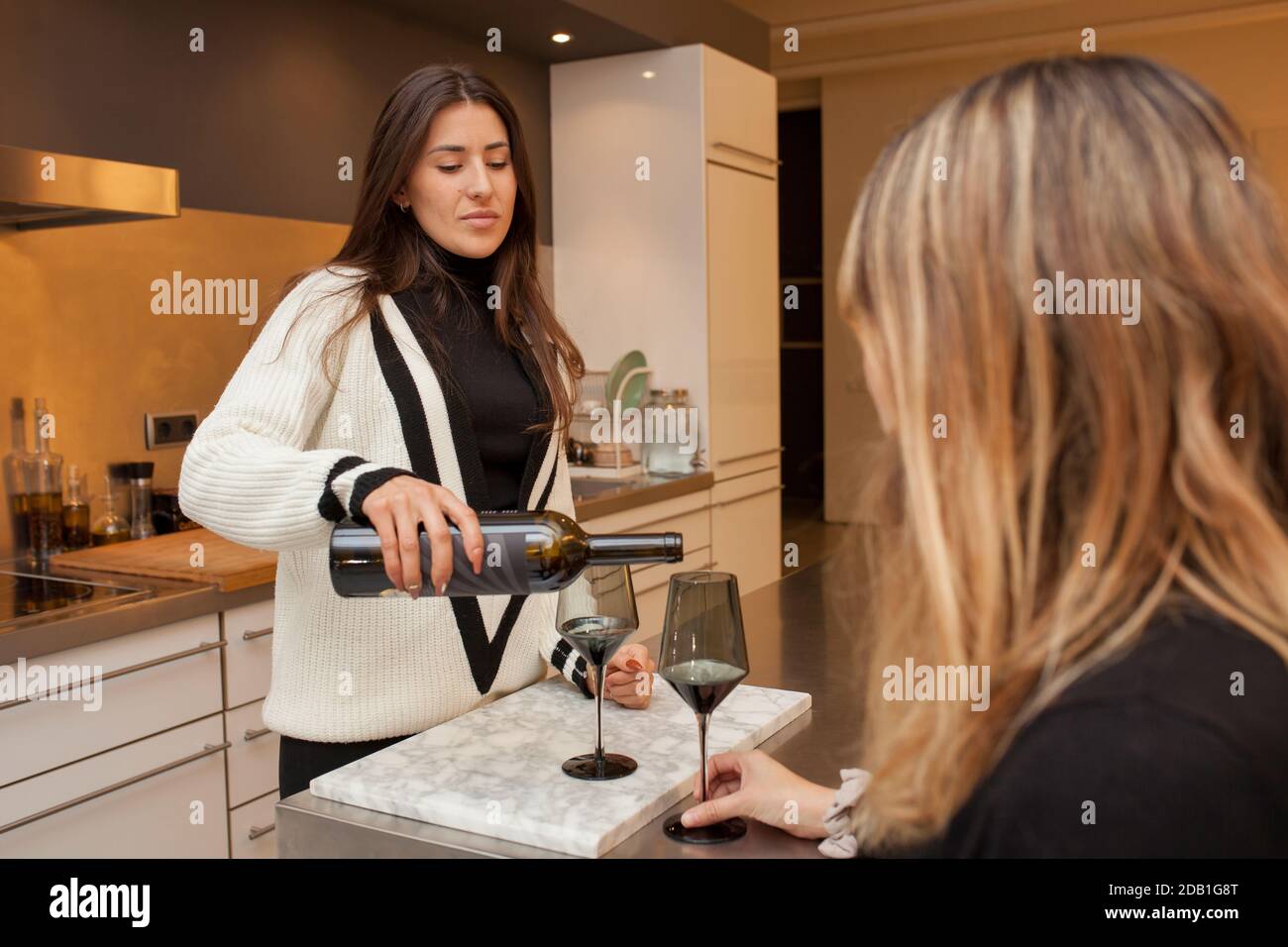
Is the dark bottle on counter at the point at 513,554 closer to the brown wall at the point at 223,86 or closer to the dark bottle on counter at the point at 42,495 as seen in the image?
the dark bottle on counter at the point at 42,495

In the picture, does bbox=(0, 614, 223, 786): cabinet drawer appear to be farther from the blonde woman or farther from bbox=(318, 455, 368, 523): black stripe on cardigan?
the blonde woman

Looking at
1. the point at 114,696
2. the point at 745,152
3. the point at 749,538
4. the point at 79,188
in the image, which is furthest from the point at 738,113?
the point at 114,696

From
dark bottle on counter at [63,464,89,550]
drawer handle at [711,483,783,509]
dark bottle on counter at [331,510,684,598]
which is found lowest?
drawer handle at [711,483,783,509]

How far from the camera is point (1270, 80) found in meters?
6.12

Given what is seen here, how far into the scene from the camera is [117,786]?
207 cm

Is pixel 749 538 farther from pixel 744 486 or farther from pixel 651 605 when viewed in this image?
pixel 651 605

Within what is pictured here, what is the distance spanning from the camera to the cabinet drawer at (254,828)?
233 centimetres

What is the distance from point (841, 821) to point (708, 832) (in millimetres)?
115

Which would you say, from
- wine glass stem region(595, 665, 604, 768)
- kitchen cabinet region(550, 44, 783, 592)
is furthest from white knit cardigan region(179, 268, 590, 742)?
kitchen cabinet region(550, 44, 783, 592)

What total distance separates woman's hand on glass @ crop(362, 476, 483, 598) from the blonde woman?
0.45 metres

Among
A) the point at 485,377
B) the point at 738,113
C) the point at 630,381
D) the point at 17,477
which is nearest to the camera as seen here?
the point at 485,377

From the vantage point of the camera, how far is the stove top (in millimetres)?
1983

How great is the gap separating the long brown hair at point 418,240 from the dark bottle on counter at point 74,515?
1398mm

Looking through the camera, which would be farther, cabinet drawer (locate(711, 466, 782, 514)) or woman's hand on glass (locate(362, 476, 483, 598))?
cabinet drawer (locate(711, 466, 782, 514))
